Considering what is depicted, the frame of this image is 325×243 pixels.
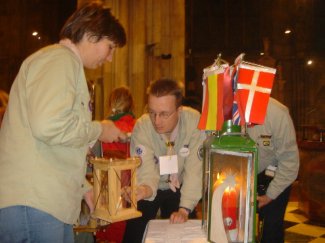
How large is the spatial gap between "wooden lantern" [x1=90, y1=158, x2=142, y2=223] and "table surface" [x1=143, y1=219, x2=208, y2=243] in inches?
4.2

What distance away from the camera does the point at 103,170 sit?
1530 millimetres

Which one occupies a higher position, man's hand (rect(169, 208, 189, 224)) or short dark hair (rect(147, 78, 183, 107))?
short dark hair (rect(147, 78, 183, 107))

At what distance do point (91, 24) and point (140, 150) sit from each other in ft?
2.78

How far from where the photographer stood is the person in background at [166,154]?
1.96m

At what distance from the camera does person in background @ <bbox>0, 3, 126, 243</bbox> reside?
121 cm

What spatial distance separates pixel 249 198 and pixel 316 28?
12.9 m

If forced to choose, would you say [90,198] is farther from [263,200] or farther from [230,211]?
[263,200]

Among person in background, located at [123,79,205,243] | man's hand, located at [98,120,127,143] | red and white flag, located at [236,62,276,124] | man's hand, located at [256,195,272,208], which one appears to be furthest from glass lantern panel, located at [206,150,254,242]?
man's hand, located at [256,195,272,208]

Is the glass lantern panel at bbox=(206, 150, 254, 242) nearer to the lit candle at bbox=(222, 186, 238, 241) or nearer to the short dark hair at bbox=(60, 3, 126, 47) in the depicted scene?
the lit candle at bbox=(222, 186, 238, 241)

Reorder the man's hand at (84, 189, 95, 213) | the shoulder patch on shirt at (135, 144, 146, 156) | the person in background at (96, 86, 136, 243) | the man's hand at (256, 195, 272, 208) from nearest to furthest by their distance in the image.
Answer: the man's hand at (84, 189, 95, 213) < the shoulder patch on shirt at (135, 144, 146, 156) < the man's hand at (256, 195, 272, 208) < the person in background at (96, 86, 136, 243)

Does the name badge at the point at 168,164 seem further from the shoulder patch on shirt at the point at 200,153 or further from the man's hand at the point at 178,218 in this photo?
the man's hand at the point at 178,218

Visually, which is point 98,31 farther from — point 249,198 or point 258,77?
point 249,198

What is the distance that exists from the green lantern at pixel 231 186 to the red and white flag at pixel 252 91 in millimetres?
64

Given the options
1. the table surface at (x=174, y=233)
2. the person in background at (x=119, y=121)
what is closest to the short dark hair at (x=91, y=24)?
the table surface at (x=174, y=233)
